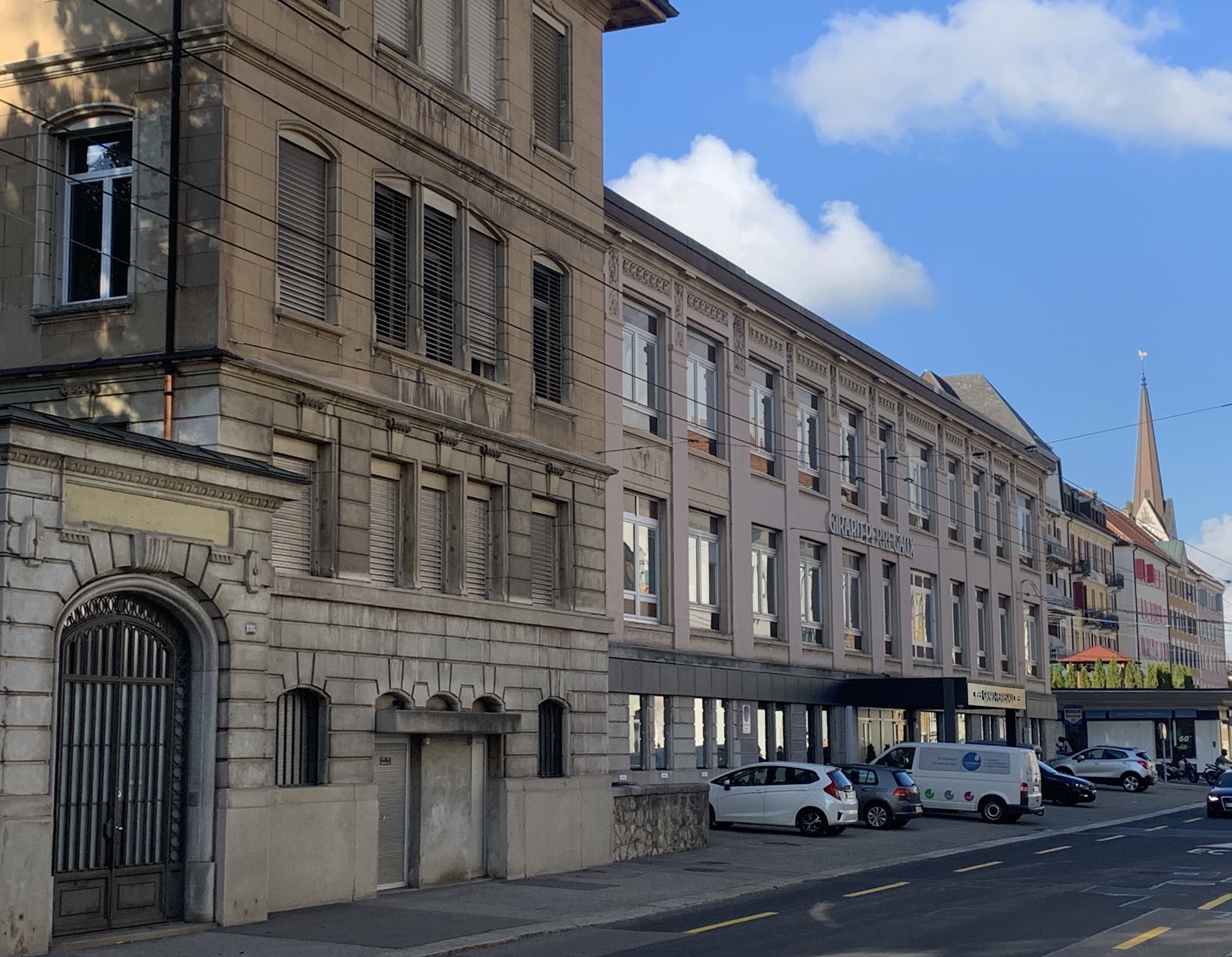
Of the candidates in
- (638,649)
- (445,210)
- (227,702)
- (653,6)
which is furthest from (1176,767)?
(227,702)

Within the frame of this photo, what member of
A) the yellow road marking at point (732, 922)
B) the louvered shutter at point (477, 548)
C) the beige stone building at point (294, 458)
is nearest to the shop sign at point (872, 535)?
the beige stone building at point (294, 458)

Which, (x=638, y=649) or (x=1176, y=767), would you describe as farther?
(x=1176, y=767)

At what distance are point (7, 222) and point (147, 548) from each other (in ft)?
19.9

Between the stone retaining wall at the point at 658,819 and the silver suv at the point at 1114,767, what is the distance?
3130 cm

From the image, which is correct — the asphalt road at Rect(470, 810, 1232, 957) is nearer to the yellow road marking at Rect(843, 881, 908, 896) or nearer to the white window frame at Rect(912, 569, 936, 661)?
the yellow road marking at Rect(843, 881, 908, 896)

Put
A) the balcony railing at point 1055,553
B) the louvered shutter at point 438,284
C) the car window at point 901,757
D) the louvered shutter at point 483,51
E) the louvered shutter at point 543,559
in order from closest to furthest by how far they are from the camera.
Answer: the louvered shutter at point 438,284, the louvered shutter at point 483,51, the louvered shutter at point 543,559, the car window at point 901,757, the balcony railing at point 1055,553

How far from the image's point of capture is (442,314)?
22859mm

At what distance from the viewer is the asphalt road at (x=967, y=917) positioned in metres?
15.4

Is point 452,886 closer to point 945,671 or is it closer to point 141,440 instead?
point 141,440

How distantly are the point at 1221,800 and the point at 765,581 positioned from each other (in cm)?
1262

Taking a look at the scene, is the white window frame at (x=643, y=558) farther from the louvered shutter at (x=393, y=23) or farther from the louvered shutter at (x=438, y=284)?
the louvered shutter at (x=393, y=23)

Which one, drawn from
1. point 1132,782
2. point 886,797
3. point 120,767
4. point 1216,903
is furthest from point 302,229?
point 1132,782

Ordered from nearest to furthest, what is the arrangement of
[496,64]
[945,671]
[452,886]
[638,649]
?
[452,886]
[496,64]
[638,649]
[945,671]

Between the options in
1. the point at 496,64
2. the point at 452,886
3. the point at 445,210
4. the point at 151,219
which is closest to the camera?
the point at 151,219
